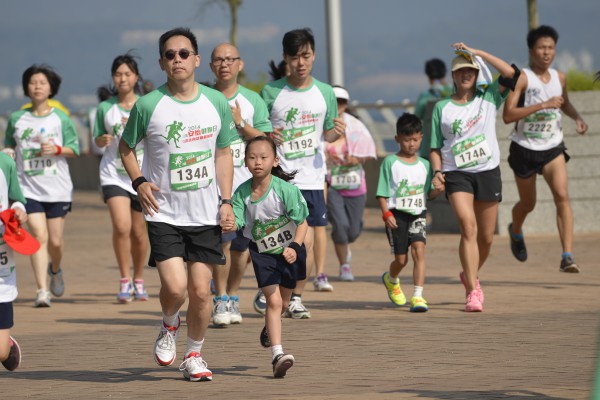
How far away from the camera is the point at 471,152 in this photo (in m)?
11.0

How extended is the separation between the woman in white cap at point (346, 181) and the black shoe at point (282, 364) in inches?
246

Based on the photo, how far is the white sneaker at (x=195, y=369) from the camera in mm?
7718

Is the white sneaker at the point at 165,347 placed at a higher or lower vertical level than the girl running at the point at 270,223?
lower

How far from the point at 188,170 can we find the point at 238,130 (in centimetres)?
266

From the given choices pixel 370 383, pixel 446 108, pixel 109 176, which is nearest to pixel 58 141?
pixel 109 176

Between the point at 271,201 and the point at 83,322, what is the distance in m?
3.33

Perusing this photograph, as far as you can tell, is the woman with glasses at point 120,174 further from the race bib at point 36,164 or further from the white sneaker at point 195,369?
the white sneaker at point 195,369

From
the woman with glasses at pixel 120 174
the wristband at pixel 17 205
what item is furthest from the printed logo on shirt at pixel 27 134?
the wristband at pixel 17 205

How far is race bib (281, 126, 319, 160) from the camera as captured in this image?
1091 centimetres

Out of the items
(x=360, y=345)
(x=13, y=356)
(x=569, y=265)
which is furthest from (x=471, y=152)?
(x=13, y=356)

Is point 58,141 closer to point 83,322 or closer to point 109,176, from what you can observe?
point 109,176

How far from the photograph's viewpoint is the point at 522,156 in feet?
42.2

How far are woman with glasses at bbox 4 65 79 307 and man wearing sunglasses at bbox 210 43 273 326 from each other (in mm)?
2373

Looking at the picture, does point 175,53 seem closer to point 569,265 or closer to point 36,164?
point 36,164
